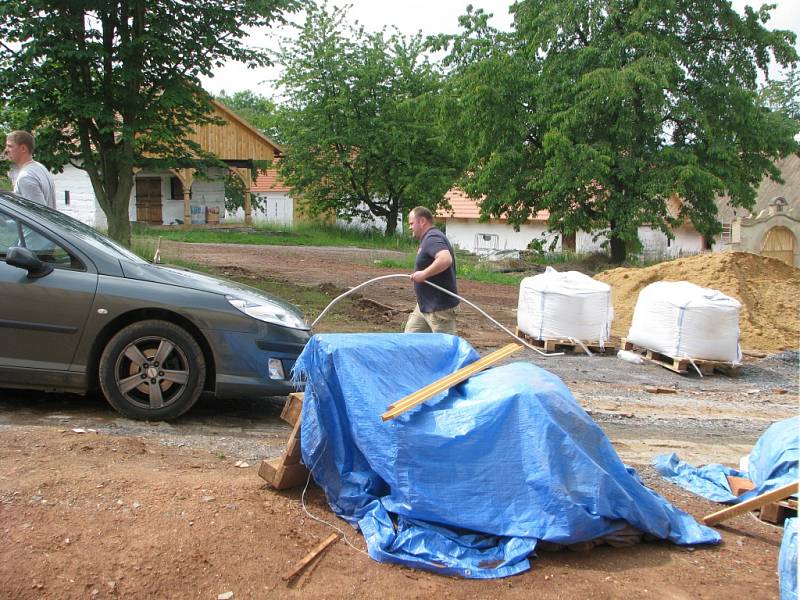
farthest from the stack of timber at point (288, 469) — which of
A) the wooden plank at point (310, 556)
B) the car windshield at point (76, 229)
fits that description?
the car windshield at point (76, 229)

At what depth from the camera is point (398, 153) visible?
33.9 meters

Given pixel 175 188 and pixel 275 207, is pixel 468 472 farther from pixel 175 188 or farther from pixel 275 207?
pixel 275 207

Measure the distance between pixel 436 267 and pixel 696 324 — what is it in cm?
483

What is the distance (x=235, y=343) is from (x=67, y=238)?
152 centimetres

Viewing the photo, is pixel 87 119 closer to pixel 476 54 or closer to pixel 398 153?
pixel 476 54

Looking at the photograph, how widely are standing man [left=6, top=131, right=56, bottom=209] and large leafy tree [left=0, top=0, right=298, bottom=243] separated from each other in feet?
16.4

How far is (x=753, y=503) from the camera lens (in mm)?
4262

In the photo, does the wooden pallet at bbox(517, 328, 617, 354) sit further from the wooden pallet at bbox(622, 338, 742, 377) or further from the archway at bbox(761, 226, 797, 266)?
the archway at bbox(761, 226, 797, 266)

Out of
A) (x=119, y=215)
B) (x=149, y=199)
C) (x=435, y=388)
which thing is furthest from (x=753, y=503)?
(x=149, y=199)

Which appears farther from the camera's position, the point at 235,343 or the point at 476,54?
the point at 476,54

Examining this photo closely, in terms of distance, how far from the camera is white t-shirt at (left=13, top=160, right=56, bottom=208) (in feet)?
23.1

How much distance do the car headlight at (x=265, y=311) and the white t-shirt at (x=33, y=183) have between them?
2479 mm

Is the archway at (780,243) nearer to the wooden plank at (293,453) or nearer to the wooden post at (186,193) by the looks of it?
the wooden post at (186,193)

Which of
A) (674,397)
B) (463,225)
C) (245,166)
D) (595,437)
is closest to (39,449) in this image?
(595,437)
